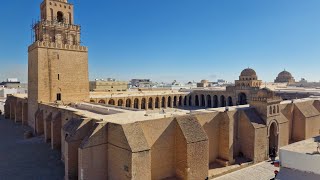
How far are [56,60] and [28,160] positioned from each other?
9.98 m

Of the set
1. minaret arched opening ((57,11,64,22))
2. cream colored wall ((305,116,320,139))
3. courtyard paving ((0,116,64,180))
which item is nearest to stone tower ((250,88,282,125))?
cream colored wall ((305,116,320,139))

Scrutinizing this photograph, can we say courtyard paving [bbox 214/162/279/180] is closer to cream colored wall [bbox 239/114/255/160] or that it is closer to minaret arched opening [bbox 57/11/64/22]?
cream colored wall [bbox 239/114/255/160]

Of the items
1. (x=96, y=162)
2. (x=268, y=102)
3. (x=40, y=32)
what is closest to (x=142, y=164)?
(x=96, y=162)

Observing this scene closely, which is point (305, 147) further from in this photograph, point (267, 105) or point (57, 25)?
point (57, 25)

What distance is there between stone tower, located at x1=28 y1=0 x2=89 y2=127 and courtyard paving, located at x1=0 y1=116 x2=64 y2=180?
4.28 m

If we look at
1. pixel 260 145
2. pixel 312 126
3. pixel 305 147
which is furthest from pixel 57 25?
pixel 312 126

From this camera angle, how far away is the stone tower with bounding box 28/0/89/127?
22578mm

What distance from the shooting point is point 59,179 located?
13.5 meters

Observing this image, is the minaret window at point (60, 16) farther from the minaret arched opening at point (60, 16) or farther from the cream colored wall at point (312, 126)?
the cream colored wall at point (312, 126)

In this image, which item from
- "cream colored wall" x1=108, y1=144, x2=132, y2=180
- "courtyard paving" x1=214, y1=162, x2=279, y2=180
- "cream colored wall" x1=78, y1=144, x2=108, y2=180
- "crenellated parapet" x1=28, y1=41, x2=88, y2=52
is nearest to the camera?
"cream colored wall" x1=108, y1=144, x2=132, y2=180

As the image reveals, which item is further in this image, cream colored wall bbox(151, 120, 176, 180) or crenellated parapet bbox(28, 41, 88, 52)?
crenellated parapet bbox(28, 41, 88, 52)

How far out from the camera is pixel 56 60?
2291cm

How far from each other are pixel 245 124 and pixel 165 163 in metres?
6.54

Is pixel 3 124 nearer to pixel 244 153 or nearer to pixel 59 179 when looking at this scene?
pixel 59 179
